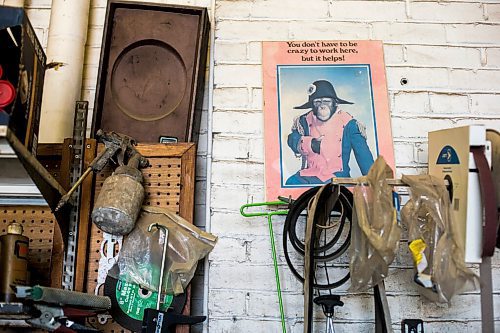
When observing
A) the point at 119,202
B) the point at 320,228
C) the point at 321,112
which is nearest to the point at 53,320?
the point at 119,202

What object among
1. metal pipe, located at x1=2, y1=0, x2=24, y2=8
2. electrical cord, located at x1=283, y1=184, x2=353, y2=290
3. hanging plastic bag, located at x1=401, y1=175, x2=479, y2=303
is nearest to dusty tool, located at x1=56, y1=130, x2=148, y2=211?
electrical cord, located at x1=283, y1=184, x2=353, y2=290

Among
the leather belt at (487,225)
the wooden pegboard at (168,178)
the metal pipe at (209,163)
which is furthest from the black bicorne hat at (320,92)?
the leather belt at (487,225)

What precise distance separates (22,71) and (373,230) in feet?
2.79

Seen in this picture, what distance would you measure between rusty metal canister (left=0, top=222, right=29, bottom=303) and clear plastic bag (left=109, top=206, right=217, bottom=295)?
0.72 ft

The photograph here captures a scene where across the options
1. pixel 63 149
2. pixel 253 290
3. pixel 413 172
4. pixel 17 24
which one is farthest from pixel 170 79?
pixel 413 172

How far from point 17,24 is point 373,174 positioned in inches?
34.1

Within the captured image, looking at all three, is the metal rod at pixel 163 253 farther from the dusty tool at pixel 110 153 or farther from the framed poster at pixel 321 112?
the framed poster at pixel 321 112

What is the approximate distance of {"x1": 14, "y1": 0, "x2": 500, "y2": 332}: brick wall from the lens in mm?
1486

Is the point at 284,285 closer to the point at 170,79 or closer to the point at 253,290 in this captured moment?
the point at 253,290

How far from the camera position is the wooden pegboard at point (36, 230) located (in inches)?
55.5

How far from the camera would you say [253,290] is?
1495 mm

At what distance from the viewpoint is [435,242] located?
1207mm

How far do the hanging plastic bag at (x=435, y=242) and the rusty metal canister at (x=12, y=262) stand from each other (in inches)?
35.6

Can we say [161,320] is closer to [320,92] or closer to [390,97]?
[320,92]
